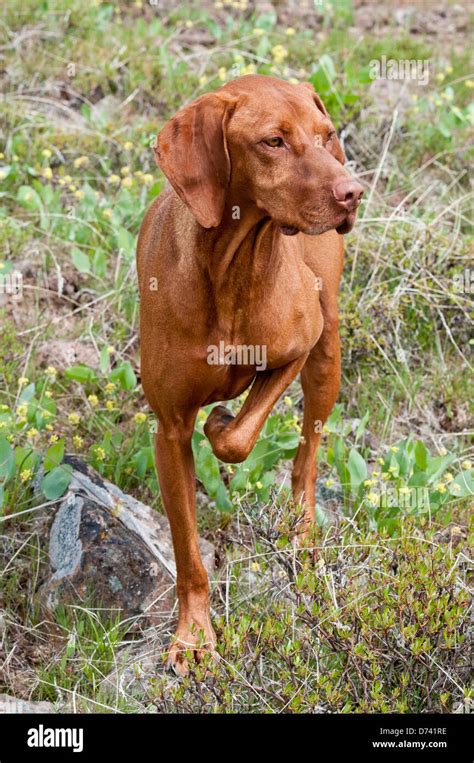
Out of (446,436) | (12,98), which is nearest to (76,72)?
(12,98)

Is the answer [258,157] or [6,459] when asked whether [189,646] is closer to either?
[6,459]

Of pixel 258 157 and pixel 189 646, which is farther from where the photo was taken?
pixel 189 646

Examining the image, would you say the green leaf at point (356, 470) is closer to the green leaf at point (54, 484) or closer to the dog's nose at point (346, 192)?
the green leaf at point (54, 484)

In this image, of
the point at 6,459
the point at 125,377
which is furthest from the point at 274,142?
the point at 125,377

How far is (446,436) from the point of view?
21.2 feet

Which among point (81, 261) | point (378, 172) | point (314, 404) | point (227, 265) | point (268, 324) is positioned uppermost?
point (378, 172)

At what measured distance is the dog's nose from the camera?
12.4 feet

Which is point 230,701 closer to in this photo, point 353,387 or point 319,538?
point 319,538

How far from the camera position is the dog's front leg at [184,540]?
4.58 meters

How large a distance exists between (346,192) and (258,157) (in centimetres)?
33

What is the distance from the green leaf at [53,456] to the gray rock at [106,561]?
128 millimetres

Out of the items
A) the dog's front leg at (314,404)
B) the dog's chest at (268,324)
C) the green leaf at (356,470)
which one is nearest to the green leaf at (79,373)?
the dog's front leg at (314,404)

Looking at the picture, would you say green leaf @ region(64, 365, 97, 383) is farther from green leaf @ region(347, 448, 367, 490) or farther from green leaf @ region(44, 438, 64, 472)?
green leaf @ region(347, 448, 367, 490)

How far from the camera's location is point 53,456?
209 inches
